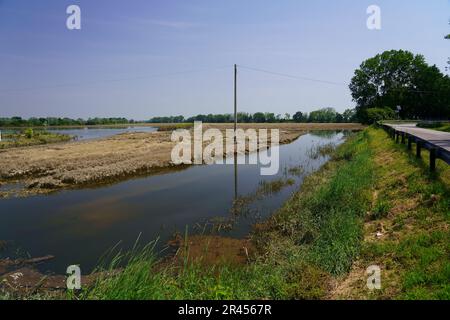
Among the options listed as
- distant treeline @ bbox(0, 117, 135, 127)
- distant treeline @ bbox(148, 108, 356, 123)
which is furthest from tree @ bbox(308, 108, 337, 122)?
distant treeline @ bbox(0, 117, 135, 127)

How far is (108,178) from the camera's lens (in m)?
19.4

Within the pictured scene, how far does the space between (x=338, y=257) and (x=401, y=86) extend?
76.0 m

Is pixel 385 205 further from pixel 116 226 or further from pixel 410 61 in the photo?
pixel 410 61

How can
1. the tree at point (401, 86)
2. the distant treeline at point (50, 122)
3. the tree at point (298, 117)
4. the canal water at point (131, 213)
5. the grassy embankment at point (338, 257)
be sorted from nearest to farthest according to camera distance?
1. the grassy embankment at point (338, 257)
2. the canal water at point (131, 213)
3. the tree at point (401, 86)
4. the distant treeline at point (50, 122)
5. the tree at point (298, 117)

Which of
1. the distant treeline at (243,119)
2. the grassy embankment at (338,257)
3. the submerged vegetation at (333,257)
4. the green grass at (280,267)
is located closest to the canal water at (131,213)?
the submerged vegetation at (333,257)

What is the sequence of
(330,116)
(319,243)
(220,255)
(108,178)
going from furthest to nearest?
(330,116), (108,178), (220,255), (319,243)

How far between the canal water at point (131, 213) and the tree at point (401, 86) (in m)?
60.2

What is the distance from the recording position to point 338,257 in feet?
21.7

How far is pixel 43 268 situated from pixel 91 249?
1.40 meters

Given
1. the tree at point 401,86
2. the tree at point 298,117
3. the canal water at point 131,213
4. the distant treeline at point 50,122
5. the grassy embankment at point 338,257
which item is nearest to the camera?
the grassy embankment at point 338,257

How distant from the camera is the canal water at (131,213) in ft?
31.4

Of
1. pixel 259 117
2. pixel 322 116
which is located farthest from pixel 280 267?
pixel 259 117

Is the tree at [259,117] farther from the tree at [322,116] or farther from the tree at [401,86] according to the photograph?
the tree at [401,86]
